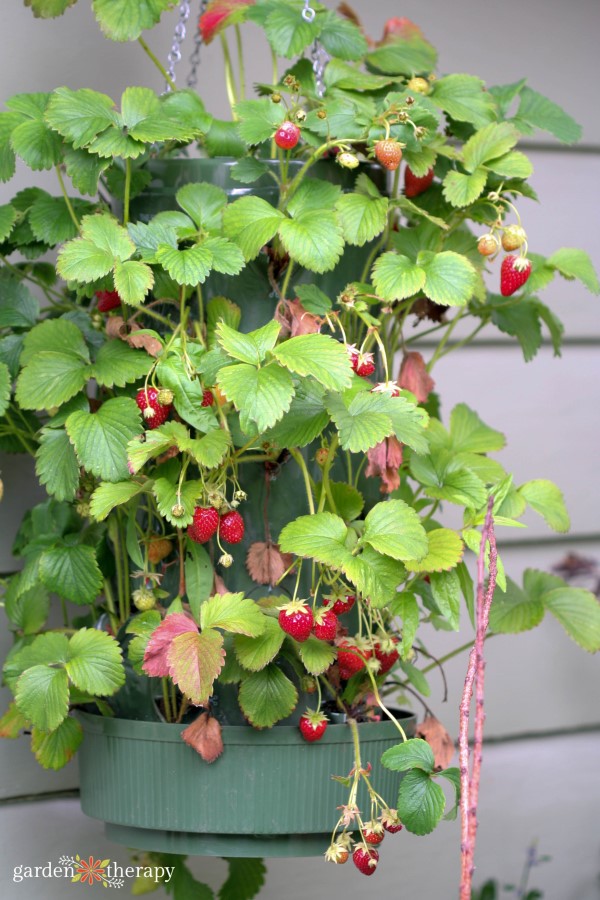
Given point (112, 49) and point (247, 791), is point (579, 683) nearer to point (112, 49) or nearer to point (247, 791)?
point (247, 791)

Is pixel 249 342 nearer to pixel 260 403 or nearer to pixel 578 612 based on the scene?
pixel 260 403

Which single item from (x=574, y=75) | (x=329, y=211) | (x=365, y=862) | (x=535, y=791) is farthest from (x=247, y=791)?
(x=574, y=75)

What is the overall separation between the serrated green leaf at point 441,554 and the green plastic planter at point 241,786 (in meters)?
0.19

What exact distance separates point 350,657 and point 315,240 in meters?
0.44

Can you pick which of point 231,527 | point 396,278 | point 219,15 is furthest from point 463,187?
point 231,527

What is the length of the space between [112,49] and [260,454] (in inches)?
29.9

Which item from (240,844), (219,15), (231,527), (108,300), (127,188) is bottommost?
(240,844)

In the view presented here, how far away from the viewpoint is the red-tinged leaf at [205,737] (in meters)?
1.07

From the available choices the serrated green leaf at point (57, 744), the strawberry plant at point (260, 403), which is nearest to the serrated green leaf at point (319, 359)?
the strawberry plant at point (260, 403)

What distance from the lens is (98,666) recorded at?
109 cm

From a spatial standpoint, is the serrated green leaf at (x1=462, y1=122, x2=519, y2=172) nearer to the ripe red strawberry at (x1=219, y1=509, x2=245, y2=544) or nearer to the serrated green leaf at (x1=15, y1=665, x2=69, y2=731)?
the ripe red strawberry at (x1=219, y1=509, x2=245, y2=544)

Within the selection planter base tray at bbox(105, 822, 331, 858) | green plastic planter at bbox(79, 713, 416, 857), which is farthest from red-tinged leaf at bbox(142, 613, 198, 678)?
planter base tray at bbox(105, 822, 331, 858)

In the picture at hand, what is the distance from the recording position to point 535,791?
1.88 metres

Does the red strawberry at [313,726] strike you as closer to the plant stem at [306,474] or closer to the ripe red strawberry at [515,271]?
the plant stem at [306,474]
